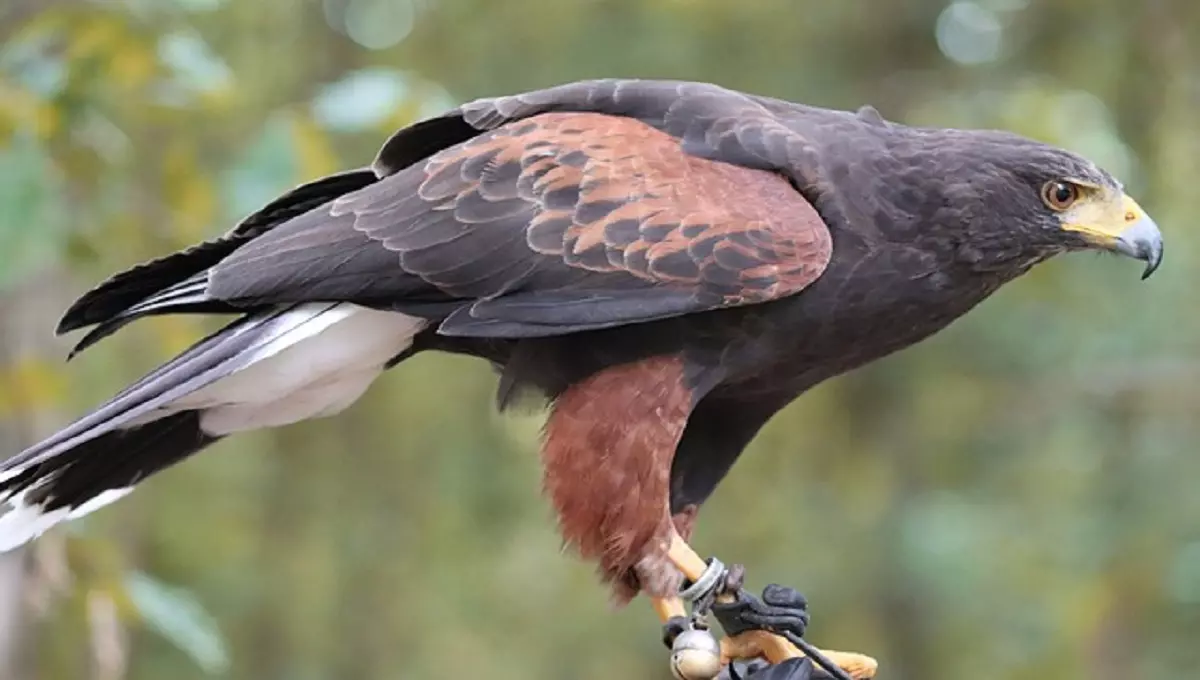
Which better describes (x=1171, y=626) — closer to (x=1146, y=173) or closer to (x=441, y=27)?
(x=1146, y=173)

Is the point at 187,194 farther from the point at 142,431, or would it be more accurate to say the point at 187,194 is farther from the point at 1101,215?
the point at 1101,215

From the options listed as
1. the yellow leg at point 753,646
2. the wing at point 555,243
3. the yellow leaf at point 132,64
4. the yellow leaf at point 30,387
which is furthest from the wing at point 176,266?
the yellow leg at point 753,646

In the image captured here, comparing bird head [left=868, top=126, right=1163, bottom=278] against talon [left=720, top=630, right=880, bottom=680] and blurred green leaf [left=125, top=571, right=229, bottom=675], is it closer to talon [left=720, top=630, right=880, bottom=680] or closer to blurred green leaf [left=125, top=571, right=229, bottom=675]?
talon [left=720, top=630, right=880, bottom=680]

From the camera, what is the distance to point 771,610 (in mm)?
2500

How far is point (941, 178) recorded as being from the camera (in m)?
2.68

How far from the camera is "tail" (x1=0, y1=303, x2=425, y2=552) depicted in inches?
96.7

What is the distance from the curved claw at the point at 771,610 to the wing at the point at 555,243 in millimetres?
583

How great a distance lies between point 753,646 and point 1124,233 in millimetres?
1153

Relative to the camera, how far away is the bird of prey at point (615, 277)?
8.16 ft

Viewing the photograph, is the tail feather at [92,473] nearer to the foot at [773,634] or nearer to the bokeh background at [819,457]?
the foot at [773,634]

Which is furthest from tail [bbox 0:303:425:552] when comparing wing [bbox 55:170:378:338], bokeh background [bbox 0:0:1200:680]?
bokeh background [bbox 0:0:1200:680]

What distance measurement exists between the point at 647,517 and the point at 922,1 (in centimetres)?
478

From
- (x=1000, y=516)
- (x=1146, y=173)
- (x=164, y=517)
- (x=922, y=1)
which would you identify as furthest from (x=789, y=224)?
(x=164, y=517)

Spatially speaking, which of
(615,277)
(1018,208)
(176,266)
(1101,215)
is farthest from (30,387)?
(1101,215)
